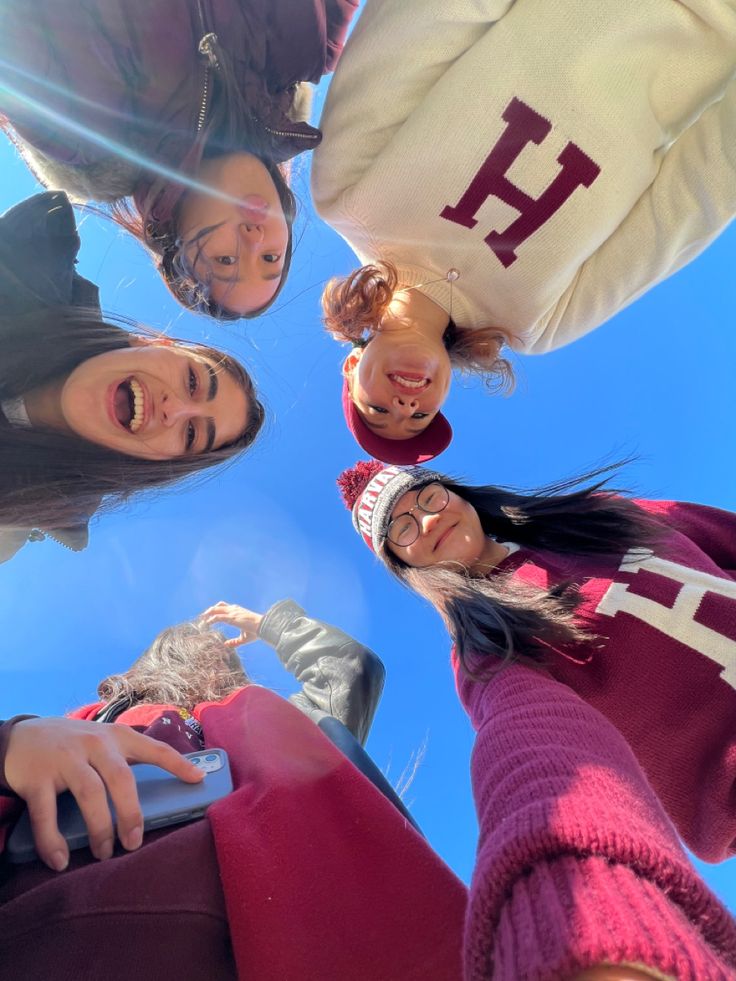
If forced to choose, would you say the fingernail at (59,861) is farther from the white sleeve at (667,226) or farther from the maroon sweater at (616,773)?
the white sleeve at (667,226)

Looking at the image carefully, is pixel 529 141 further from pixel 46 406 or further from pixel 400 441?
pixel 46 406

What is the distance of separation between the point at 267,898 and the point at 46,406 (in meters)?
1.23

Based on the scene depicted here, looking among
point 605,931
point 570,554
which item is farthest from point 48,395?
point 570,554

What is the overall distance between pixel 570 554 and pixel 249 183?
146 cm

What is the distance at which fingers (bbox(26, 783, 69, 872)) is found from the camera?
0.63 meters

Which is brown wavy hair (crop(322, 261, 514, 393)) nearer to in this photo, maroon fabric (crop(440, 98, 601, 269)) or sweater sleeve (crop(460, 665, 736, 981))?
maroon fabric (crop(440, 98, 601, 269))

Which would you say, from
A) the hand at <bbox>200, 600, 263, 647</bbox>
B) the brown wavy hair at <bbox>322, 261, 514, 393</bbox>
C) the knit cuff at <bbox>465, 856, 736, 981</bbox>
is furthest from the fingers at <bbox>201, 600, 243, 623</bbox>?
the knit cuff at <bbox>465, 856, 736, 981</bbox>

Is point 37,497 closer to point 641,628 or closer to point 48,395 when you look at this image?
point 48,395

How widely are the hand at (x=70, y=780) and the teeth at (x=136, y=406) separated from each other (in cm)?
76

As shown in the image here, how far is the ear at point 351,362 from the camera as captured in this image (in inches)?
74.3

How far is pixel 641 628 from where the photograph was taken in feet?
4.72

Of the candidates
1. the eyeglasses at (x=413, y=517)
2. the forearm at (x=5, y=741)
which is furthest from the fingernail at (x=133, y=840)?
the eyeglasses at (x=413, y=517)

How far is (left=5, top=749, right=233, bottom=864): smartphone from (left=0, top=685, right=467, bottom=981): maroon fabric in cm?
2

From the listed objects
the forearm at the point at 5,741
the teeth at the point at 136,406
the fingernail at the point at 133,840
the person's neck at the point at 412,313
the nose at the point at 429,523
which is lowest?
the nose at the point at 429,523
